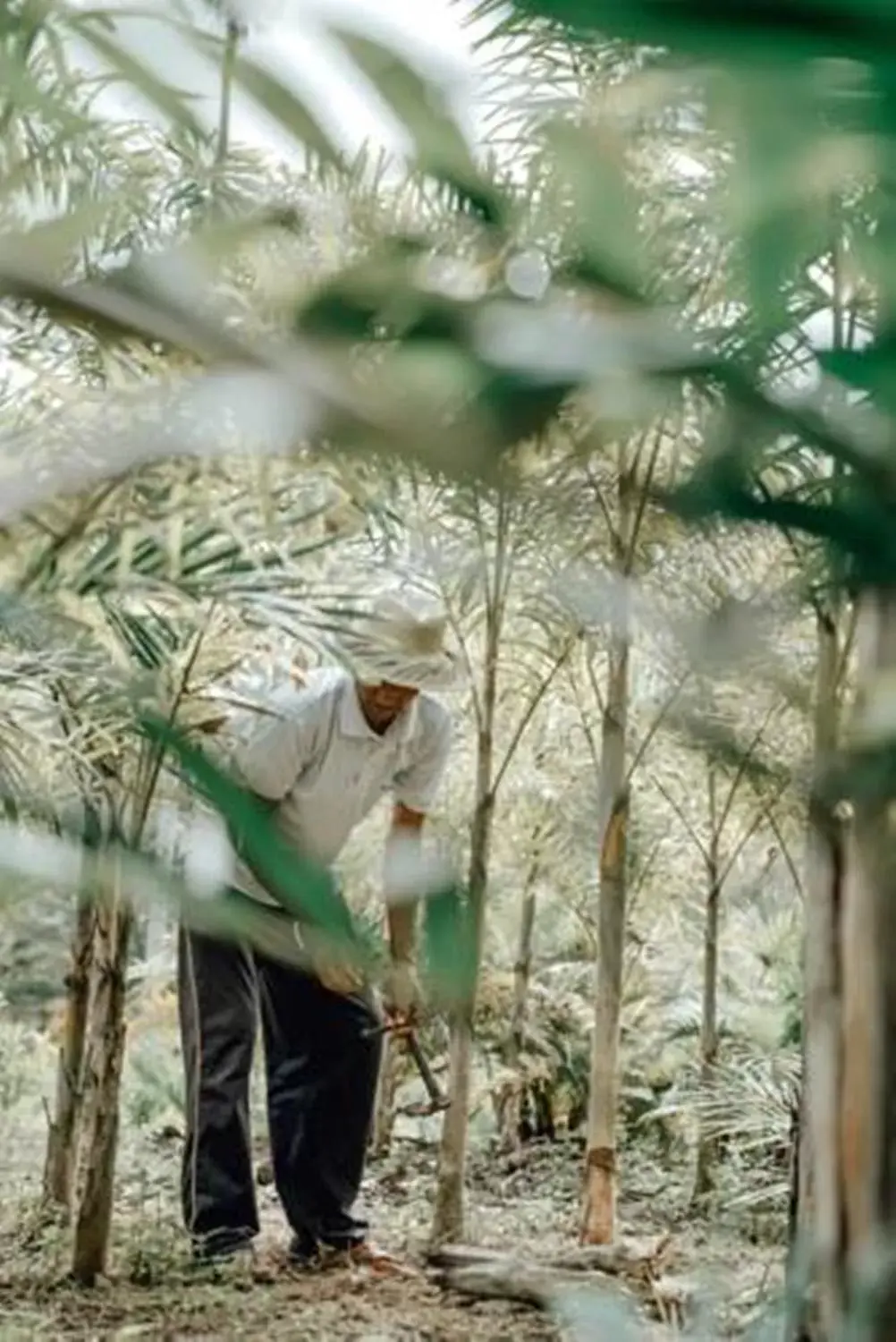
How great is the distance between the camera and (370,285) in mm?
147

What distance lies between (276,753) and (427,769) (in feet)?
0.36

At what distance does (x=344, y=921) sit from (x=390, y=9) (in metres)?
0.12

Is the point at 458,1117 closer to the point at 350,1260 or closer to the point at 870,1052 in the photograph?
the point at 350,1260

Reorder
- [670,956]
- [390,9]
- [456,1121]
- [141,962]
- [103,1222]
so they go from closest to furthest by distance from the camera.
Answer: [390,9] → [103,1222] → [456,1121] → [141,962] → [670,956]

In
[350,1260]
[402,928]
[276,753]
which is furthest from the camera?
[350,1260]

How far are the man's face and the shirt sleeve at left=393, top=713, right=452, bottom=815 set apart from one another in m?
0.03

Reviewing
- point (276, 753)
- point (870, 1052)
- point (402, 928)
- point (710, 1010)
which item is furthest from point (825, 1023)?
point (710, 1010)

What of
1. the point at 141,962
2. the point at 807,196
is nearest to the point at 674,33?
the point at 807,196

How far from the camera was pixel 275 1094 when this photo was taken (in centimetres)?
178

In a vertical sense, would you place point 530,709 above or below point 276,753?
above

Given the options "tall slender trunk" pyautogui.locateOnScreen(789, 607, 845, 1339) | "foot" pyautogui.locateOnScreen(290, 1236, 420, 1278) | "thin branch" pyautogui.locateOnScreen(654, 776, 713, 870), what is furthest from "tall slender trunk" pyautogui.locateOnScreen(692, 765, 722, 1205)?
"tall slender trunk" pyautogui.locateOnScreen(789, 607, 845, 1339)

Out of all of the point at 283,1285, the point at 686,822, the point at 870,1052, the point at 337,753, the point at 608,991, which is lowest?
the point at 283,1285

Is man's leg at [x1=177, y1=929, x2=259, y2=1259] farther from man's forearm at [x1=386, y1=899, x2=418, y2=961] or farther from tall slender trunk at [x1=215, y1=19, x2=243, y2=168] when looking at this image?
tall slender trunk at [x1=215, y1=19, x2=243, y2=168]

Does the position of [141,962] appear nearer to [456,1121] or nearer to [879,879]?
[456,1121]
